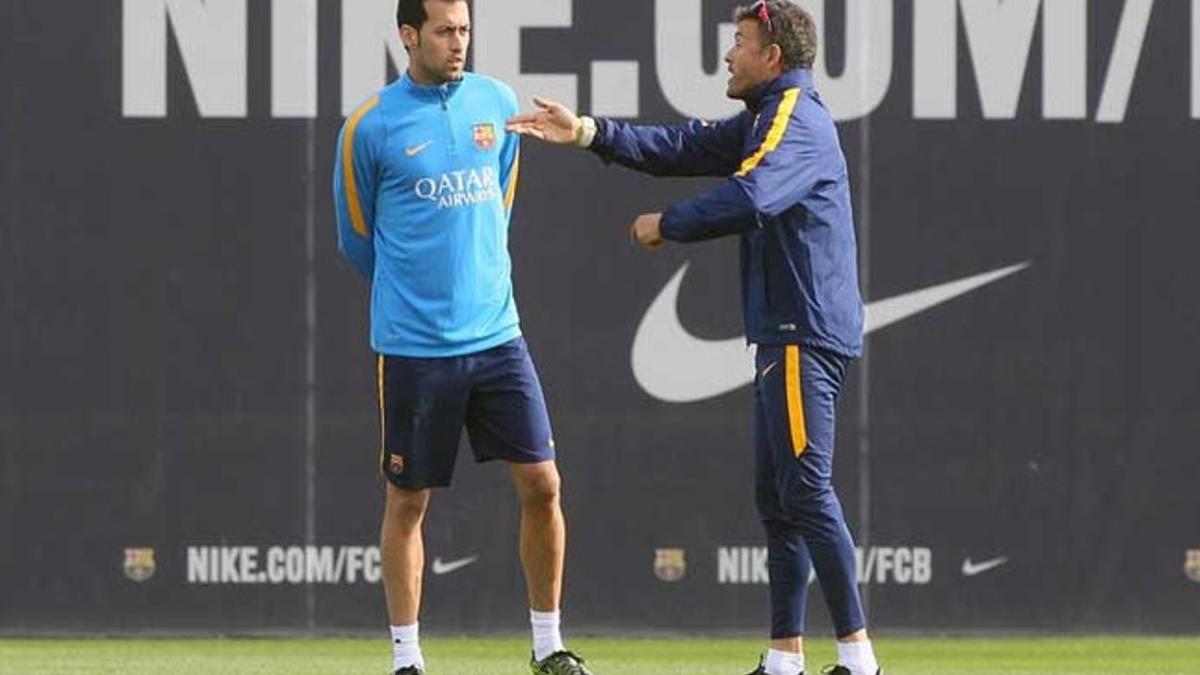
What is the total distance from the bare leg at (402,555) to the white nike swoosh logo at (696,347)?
11.1 feet

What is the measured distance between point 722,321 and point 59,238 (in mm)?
2598

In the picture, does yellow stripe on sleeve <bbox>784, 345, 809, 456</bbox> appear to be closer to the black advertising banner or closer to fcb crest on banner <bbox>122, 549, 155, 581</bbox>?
the black advertising banner

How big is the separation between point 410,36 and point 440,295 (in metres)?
0.70

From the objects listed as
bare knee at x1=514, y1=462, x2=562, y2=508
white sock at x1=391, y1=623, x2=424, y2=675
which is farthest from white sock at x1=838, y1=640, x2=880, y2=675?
white sock at x1=391, y1=623, x2=424, y2=675

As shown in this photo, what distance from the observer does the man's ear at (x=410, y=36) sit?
7.28 meters

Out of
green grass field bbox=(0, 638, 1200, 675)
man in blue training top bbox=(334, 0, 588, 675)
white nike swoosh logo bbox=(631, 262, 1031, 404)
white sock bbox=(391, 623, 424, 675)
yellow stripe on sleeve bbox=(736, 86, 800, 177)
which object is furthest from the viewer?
white nike swoosh logo bbox=(631, 262, 1031, 404)

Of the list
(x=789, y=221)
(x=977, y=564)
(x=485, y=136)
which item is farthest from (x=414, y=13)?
(x=977, y=564)

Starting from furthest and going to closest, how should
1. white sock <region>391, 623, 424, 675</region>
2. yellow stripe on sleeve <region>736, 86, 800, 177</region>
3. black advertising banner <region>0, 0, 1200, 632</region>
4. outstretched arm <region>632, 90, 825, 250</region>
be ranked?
black advertising banner <region>0, 0, 1200, 632</region> < white sock <region>391, 623, 424, 675</region> < yellow stripe on sleeve <region>736, 86, 800, 177</region> < outstretched arm <region>632, 90, 825, 250</region>

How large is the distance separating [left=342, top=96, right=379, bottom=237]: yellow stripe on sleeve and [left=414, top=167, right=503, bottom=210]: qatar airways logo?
0.69 ft

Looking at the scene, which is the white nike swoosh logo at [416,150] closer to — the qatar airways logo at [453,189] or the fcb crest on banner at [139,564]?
the qatar airways logo at [453,189]

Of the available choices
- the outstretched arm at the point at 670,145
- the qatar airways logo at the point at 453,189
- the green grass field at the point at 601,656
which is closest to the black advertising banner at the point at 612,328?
the green grass field at the point at 601,656

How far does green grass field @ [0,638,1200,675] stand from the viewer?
356 inches

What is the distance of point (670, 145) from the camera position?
7672 mm

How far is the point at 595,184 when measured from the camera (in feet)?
35.2
